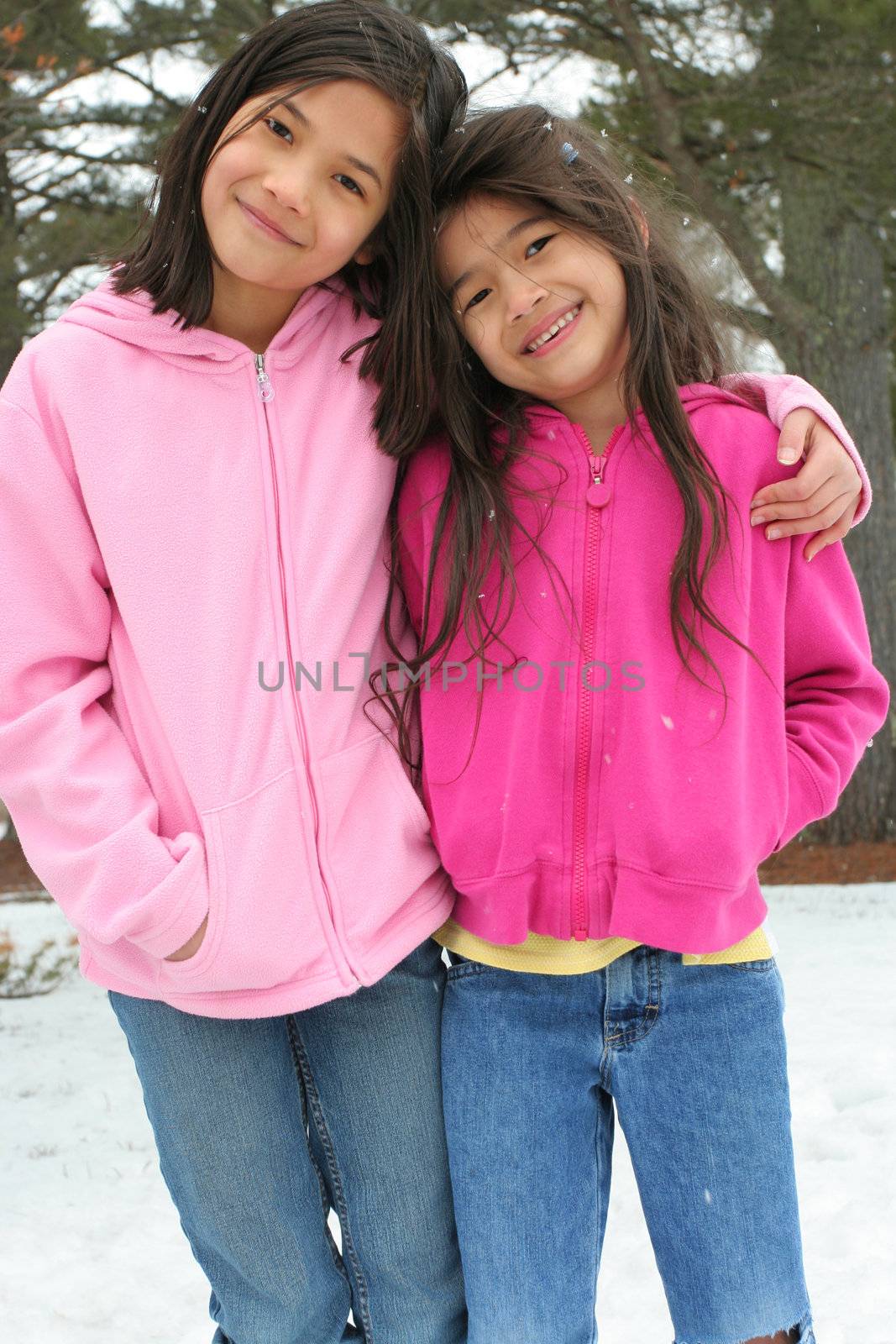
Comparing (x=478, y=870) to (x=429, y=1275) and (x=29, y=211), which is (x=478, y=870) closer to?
(x=429, y=1275)

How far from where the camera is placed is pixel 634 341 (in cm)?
181

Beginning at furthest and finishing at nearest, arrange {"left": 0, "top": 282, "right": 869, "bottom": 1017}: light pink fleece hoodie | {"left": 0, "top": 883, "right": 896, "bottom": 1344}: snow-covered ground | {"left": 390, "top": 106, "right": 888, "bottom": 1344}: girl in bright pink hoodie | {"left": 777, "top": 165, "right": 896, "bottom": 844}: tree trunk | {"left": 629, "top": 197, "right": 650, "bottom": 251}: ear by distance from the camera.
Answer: {"left": 777, "top": 165, "right": 896, "bottom": 844}: tree trunk
{"left": 0, "top": 883, "right": 896, "bottom": 1344}: snow-covered ground
{"left": 629, "top": 197, "right": 650, "bottom": 251}: ear
{"left": 390, "top": 106, "right": 888, "bottom": 1344}: girl in bright pink hoodie
{"left": 0, "top": 282, "right": 869, "bottom": 1017}: light pink fleece hoodie

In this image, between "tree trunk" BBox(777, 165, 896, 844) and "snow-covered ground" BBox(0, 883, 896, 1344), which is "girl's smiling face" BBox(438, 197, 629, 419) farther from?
"tree trunk" BBox(777, 165, 896, 844)

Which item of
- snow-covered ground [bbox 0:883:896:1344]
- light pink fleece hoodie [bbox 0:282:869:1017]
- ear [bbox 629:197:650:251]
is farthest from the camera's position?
snow-covered ground [bbox 0:883:896:1344]

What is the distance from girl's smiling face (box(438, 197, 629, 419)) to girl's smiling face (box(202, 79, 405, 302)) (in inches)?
6.6

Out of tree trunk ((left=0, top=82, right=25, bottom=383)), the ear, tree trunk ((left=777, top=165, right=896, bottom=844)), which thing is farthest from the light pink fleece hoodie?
tree trunk ((left=777, top=165, right=896, bottom=844))

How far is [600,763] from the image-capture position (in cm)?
176

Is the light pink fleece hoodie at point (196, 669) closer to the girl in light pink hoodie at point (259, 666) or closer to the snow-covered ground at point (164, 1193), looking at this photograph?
the girl in light pink hoodie at point (259, 666)

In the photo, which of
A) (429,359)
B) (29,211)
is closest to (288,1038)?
(429,359)

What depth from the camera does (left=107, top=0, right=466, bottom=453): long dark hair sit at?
1715 millimetres

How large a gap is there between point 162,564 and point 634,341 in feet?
2.48

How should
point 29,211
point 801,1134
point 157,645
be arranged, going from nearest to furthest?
point 157,645 < point 801,1134 < point 29,211

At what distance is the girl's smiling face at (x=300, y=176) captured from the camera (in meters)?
1.70

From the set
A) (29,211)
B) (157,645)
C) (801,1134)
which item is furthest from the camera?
(29,211)
